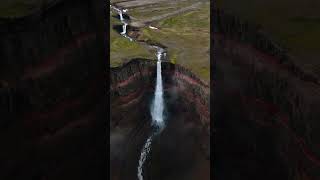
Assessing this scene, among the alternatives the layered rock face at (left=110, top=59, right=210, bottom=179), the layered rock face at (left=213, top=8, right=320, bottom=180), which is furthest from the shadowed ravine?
the layered rock face at (left=213, top=8, right=320, bottom=180)

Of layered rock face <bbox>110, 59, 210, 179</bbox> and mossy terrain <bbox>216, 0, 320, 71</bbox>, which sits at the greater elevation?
mossy terrain <bbox>216, 0, 320, 71</bbox>

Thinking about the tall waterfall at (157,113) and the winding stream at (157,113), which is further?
the tall waterfall at (157,113)
